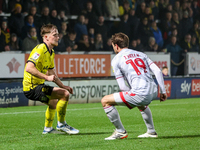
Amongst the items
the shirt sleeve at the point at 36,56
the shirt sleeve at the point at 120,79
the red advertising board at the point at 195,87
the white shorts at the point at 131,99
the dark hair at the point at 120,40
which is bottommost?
the red advertising board at the point at 195,87

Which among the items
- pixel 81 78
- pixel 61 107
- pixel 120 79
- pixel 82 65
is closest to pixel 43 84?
pixel 61 107

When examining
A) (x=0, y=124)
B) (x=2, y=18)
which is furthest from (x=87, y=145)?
(x=2, y=18)

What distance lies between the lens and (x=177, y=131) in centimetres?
704

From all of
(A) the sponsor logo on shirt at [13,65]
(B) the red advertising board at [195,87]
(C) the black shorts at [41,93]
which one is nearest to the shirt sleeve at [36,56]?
(C) the black shorts at [41,93]

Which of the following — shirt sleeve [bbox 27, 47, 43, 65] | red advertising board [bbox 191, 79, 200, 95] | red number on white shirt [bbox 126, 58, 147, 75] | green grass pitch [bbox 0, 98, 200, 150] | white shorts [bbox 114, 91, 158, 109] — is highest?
shirt sleeve [bbox 27, 47, 43, 65]

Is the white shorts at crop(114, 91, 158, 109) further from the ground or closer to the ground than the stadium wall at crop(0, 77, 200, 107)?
further from the ground

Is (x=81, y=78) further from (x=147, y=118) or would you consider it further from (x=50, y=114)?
(x=147, y=118)

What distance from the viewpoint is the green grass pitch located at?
5.53m

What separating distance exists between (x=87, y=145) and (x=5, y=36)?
324 inches

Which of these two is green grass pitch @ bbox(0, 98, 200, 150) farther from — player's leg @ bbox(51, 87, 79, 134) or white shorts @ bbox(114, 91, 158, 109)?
white shorts @ bbox(114, 91, 158, 109)

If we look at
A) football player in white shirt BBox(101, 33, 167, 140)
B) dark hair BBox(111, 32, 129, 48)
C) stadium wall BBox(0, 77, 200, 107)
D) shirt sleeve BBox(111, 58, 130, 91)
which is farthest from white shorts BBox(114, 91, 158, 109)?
stadium wall BBox(0, 77, 200, 107)

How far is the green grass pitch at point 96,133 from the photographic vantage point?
5.53 m

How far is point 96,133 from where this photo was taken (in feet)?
22.7

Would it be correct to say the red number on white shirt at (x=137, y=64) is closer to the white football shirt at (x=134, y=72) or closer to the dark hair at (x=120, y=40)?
the white football shirt at (x=134, y=72)
